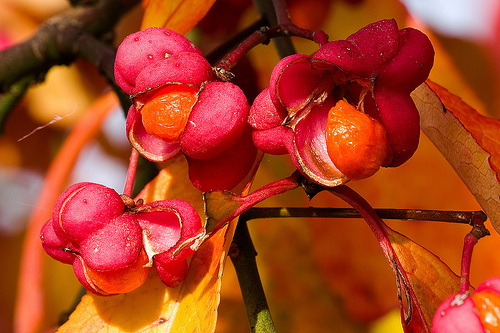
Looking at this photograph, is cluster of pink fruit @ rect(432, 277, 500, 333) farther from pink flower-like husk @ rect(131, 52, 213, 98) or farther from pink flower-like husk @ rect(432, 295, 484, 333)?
pink flower-like husk @ rect(131, 52, 213, 98)

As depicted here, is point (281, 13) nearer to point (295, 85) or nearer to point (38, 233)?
point (295, 85)

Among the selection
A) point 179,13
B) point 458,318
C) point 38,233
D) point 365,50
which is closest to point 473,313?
point 458,318

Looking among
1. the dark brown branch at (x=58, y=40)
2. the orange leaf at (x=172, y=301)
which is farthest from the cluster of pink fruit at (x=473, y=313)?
the dark brown branch at (x=58, y=40)

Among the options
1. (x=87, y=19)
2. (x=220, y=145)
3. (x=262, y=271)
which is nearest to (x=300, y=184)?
(x=220, y=145)

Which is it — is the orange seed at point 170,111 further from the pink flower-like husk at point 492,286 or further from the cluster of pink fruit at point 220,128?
the pink flower-like husk at point 492,286

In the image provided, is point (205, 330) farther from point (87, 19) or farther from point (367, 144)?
point (87, 19)

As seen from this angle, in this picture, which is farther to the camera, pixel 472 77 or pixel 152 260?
pixel 472 77
